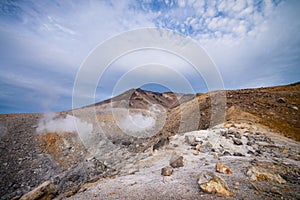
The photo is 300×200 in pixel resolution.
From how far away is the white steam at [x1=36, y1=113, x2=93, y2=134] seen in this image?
46.0ft

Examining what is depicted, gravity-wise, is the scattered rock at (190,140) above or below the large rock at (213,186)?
above

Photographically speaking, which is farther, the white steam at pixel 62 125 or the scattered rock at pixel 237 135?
the white steam at pixel 62 125

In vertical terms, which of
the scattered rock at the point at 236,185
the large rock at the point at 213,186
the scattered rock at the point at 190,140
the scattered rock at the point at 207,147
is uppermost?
the scattered rock at the point at 190,140

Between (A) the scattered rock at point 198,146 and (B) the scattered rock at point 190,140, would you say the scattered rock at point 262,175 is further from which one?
(B) the scattered rock at point 190,140

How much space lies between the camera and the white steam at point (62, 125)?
46.0 ft

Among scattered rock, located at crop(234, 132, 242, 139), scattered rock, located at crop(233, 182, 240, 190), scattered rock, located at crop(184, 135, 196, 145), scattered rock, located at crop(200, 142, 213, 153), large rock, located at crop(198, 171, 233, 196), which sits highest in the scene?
scattered rock, located at crop(234, 132, 242, 139)

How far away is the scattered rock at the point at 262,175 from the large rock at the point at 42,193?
18.6 feet

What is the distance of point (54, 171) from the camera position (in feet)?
33.1

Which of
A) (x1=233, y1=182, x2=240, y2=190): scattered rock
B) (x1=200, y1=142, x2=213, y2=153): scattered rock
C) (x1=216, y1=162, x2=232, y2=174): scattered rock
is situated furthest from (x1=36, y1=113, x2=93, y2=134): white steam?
(x1=233, y1=182, x2=240, y2=190): scattered rock

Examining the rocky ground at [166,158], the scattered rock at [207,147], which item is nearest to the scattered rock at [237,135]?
the rocky ground at [166,158]

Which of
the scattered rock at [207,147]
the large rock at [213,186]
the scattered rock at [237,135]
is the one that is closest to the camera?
the large rock at [213,186]

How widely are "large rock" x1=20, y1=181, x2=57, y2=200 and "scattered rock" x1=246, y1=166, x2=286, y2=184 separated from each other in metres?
5.67

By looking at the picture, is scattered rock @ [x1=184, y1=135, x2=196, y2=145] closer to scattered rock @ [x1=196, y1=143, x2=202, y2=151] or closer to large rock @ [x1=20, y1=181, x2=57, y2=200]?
scattered rock @ [x1=196, y1=143, x2=202, y2=151]

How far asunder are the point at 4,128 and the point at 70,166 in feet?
24.0
